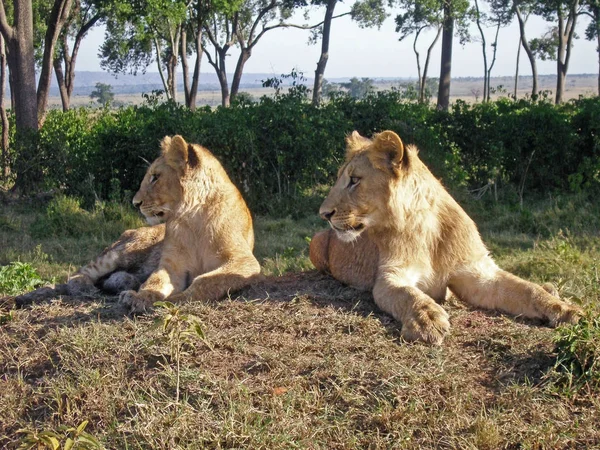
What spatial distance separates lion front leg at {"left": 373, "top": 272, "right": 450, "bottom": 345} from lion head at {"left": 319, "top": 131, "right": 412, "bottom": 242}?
1.18 ft

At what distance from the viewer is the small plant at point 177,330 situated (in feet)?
12.1

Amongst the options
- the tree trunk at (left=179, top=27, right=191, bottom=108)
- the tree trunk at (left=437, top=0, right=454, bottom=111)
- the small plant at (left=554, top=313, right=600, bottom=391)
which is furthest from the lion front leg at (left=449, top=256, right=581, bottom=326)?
the tree trunk at (left=179, top=27, right=191, bottom=108)

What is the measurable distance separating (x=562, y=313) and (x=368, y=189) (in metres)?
1.31

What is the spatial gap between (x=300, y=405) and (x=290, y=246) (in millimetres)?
4933

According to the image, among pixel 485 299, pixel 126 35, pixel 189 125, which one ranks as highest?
pixel 126 35

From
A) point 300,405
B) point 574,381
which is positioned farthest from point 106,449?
point 574,381

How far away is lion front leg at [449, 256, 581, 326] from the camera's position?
4.38 meters

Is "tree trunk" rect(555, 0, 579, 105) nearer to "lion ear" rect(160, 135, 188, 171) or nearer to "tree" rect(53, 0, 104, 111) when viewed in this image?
"tree" rect(53, 0, 104, 111)

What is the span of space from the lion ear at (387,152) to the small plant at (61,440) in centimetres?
228

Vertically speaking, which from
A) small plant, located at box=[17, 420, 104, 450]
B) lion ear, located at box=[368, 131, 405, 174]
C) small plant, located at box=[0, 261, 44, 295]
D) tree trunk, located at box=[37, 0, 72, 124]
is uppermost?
tree trunk, located at box=[37, 0, 72, 124]

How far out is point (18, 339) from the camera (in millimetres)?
4363

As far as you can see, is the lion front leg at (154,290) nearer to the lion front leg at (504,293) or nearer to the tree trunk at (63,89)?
the lion front leg at (504,293)

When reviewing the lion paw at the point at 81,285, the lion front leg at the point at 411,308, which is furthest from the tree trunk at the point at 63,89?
the lion front leg at the point at 411,308

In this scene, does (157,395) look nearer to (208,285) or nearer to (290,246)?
(208,285)
